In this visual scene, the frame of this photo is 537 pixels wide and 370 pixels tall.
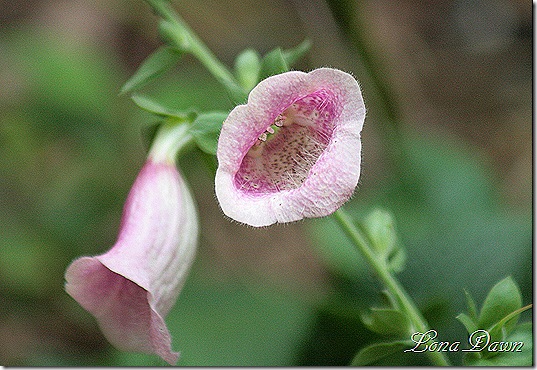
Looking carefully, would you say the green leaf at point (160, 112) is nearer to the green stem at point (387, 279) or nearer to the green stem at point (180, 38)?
the green stem at point (180, 38)

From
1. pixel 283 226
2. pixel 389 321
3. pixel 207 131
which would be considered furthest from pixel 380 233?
pixel 283 226

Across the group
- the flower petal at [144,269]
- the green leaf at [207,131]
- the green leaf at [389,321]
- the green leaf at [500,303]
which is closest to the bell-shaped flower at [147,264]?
the flower petal at [144,269]

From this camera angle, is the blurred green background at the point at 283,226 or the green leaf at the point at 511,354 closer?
the green leaf at the point at 511,354

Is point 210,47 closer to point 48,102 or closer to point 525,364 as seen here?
point 48,102

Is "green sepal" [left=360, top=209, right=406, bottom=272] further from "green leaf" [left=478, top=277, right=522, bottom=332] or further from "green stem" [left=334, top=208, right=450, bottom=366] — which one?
"green leaf" [left=478, top=277, right=522, bottom=332]

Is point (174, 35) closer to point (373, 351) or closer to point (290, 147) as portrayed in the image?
point (290, 147)
